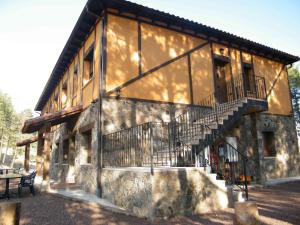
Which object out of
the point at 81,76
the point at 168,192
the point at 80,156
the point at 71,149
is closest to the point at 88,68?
the point at 81,76

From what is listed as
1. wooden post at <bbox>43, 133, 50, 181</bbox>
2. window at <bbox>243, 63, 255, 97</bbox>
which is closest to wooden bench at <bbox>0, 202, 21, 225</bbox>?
wooden post at <bbox>43, 133, 50, 181</bbox>

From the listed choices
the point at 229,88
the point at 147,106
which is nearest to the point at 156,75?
the point at 147,106

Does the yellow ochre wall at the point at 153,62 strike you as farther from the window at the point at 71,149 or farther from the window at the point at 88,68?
the window at the point at 71,149

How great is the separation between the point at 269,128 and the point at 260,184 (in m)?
3.50

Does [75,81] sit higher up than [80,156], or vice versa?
[75,81]

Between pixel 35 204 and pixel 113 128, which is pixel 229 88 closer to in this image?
pixel 113 128

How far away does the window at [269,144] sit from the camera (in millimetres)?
11450

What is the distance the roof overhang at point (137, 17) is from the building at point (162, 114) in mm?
44

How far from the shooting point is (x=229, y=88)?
35.1 ft

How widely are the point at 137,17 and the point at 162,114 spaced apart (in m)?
3.69

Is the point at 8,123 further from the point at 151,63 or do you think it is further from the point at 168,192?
the point at 168,192

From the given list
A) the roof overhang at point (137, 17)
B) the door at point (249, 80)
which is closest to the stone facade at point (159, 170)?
the door at point (249, 80)

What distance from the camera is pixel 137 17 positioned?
8.55m

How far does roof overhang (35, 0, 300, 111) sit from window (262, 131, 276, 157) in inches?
166
